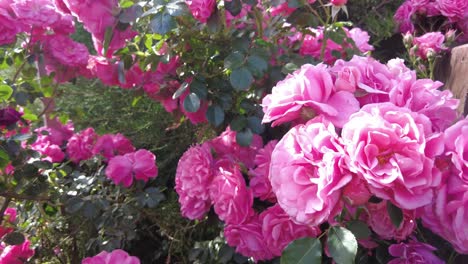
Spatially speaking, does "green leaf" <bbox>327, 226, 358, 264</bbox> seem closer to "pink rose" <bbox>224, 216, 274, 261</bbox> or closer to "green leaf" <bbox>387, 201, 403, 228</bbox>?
"green leaf" <bbox>387, 201, 403, 228</bbox>

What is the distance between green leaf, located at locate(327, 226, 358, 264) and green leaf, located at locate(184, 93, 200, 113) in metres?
0.56

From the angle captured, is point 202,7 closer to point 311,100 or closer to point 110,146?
point 311,100

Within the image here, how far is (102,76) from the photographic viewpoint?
1.50 m

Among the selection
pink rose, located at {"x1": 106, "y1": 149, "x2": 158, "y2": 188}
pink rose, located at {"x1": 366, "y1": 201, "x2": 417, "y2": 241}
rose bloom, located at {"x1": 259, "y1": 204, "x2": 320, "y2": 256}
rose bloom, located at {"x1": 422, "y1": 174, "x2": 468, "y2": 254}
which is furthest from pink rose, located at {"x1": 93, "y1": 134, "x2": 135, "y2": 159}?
rose bloom, located at {"x1": 422, "y1": 174, "x2": 468, "y2": 254}

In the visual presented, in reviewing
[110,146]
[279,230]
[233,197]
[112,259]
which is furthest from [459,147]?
[110,146]

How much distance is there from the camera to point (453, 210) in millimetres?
672

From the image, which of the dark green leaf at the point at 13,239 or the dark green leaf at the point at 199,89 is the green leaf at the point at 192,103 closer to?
the dark green leaf at the point at 199,89

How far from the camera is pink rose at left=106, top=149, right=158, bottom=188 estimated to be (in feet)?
4.83

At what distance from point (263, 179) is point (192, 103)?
0.87ft

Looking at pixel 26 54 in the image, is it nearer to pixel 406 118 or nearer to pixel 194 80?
pixel 194 80

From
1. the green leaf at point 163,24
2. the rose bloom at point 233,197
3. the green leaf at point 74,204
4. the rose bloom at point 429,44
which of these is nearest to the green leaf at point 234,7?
the green leaf at point 163,24

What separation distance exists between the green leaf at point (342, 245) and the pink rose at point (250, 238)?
381 millimetres

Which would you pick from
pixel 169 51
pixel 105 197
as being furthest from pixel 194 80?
pixel 105 197

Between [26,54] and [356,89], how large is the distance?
1.16 meters
